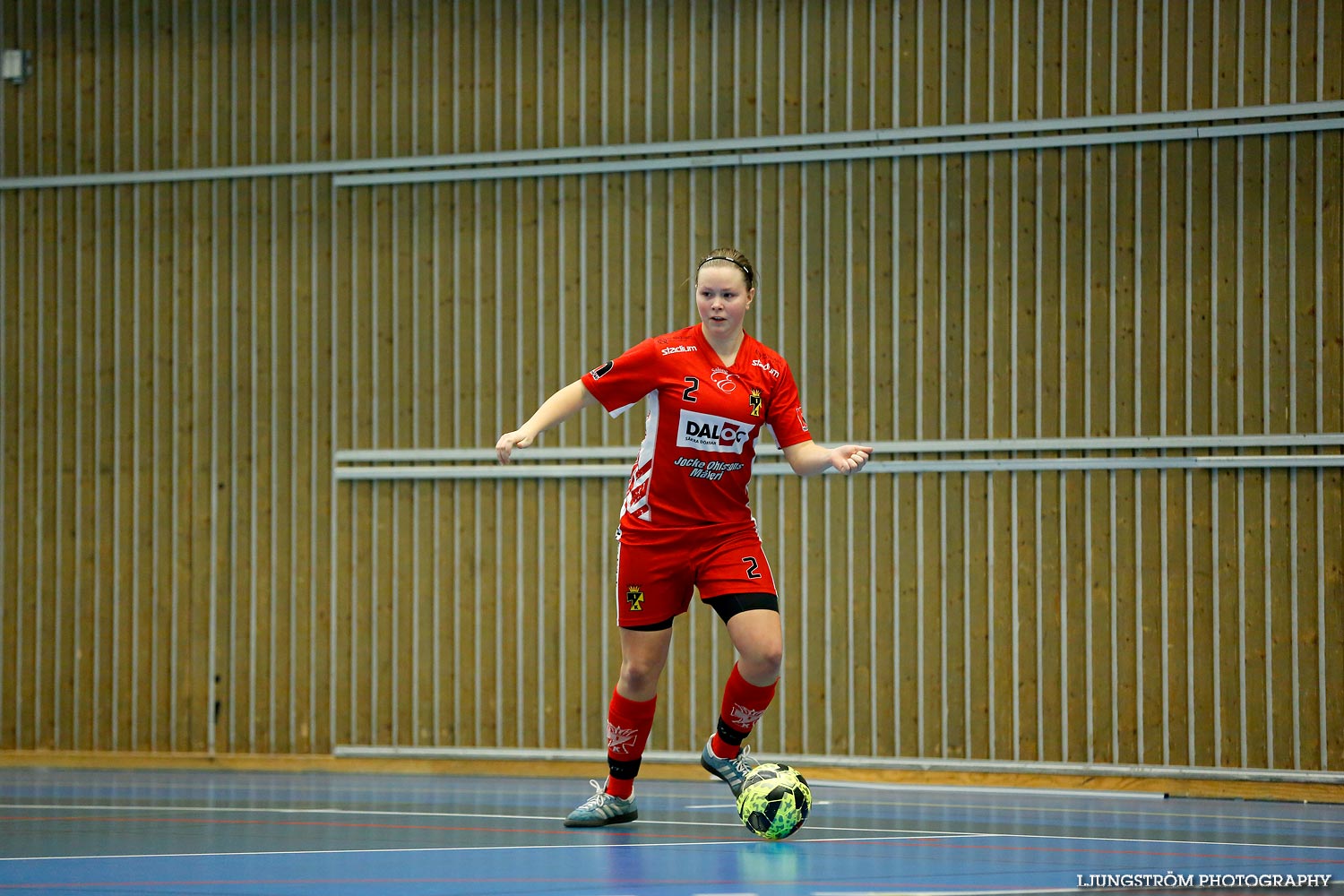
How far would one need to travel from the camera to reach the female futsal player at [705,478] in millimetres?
5086

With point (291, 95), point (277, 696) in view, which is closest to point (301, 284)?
point (291, 95)

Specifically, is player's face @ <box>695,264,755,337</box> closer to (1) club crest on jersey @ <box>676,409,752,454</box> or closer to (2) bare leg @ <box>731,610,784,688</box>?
(1) club crest on jersey @ <box>676,409,752,454</box>

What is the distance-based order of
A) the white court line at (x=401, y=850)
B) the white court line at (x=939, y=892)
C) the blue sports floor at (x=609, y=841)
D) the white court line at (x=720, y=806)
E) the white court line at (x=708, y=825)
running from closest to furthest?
the white court line at (x=939, y=892), the blue sports floor at (x=609, y=841), the white court line at (x=401, y=850), the white court line at (x=708, y=825), the white court line at (x=720, y=806)

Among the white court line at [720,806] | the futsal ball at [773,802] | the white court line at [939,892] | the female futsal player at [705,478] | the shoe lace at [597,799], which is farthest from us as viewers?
the white court line at [720,806]

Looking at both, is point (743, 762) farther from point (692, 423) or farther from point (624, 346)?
point (624, 346)

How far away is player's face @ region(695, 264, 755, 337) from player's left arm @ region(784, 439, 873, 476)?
49cm

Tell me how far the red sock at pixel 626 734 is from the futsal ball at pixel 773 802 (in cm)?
47

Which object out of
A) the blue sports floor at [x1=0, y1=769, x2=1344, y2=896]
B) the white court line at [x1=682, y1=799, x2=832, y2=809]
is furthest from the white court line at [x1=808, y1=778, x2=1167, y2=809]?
the white court line at [x1=682, y1=799, x2=832, y2=809]

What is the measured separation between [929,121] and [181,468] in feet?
15.1

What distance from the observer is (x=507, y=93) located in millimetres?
8328

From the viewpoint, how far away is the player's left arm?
4828 mm

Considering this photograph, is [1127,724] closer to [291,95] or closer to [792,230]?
[792,230]

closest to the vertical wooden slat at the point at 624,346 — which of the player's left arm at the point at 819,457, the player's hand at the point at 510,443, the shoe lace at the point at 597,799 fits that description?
the shoe lace at the point at 597,799

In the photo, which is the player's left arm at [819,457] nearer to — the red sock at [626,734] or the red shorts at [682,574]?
the red shorts at [682,574]
